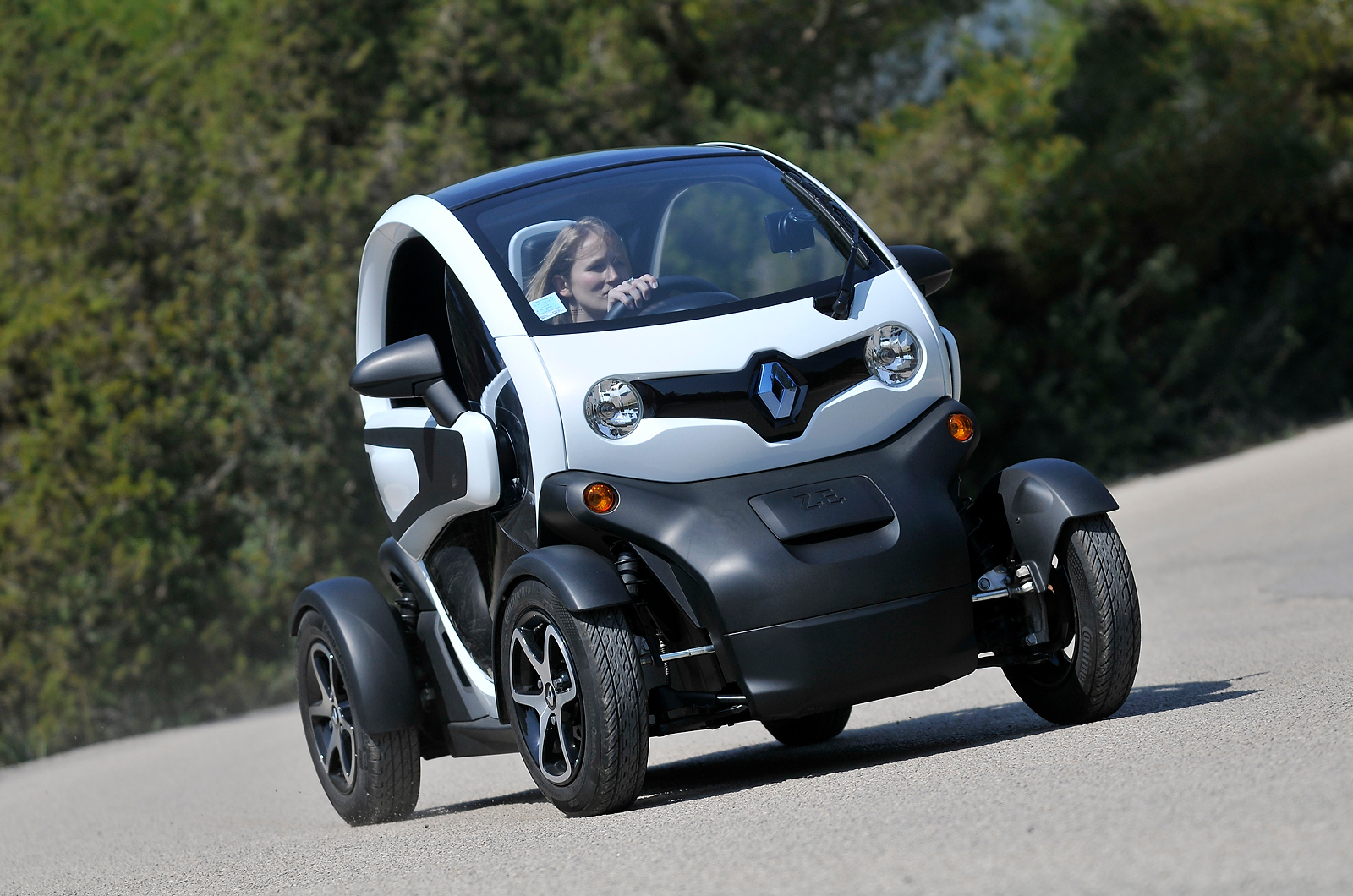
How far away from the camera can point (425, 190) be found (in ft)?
55.2

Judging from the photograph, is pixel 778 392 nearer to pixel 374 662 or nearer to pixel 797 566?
pixel 797 566

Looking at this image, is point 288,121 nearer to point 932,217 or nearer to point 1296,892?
point 932,217

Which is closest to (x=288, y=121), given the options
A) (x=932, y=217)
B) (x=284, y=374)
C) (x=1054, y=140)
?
(x=284, y=374)

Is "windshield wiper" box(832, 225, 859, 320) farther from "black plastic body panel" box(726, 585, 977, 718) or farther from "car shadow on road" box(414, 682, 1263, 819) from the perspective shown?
"car shadow on road" box(414, 682, 1263, 819)

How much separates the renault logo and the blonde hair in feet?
2.22

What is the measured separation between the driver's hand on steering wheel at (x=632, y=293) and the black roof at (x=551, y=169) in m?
0.57

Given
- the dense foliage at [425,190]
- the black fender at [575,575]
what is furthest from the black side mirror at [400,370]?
the dense foliage at [425,190]

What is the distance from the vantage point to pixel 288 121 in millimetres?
17406

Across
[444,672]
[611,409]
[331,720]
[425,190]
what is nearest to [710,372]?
[611,409]

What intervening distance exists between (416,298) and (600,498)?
5.16 ft

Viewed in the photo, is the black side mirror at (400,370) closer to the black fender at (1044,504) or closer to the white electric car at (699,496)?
the white electric car at (699,496)

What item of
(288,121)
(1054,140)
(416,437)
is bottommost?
(416,437)

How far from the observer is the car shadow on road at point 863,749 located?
4.61 m

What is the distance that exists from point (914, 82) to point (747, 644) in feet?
64.6
